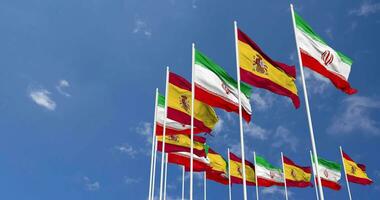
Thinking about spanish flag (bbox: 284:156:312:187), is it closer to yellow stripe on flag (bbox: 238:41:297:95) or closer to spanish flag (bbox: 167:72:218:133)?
spanish flag (bbox: 167:72:218:133)

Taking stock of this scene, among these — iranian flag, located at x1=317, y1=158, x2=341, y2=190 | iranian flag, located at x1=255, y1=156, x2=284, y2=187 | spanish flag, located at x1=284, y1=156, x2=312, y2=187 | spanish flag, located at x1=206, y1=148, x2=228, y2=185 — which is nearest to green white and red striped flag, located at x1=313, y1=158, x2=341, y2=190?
iranian flag, located at x1=317, y1=158, x2=341, y2=190

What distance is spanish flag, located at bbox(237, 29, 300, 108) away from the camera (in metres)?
15.6

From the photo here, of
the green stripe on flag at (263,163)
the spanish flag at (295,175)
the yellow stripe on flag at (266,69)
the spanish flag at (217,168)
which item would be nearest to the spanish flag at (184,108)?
the yellow stripe on flag at (266,69)

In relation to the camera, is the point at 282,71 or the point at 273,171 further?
the point at 273,171

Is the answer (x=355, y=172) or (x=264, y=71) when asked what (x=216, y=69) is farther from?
(x=355, y=172)

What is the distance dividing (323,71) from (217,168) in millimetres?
17382

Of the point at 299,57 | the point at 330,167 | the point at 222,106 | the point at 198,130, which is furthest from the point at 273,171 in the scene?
the point at 299,57

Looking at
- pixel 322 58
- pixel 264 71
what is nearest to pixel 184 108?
pixel 264 71

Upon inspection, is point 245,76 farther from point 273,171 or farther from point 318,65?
point 273,171

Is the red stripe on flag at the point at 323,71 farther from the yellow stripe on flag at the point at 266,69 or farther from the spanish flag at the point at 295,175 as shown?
the spanish flag at the point at 295,175

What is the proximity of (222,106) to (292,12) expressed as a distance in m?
4.90

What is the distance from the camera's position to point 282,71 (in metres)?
16.1

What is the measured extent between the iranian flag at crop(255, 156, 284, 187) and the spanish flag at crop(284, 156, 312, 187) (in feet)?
3.06

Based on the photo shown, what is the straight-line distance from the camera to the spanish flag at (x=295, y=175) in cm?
3475
